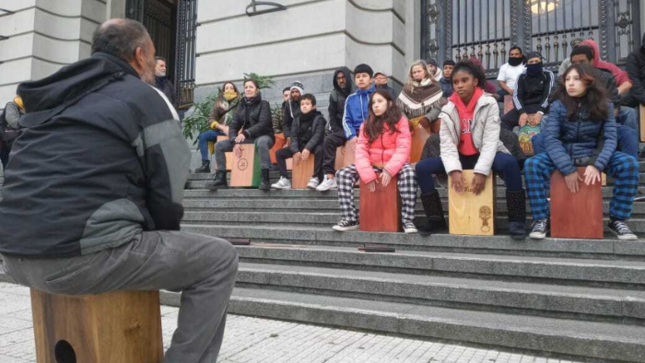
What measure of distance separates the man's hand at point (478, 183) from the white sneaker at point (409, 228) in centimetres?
76

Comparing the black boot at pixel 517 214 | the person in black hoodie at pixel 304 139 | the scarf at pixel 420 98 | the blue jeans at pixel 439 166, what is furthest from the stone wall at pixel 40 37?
the black boot at pixel 517 214

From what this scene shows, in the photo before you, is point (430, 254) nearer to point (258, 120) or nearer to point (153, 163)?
point (153, 163)

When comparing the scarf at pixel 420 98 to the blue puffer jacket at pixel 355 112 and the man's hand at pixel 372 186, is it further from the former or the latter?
the man's hand at pixel 372 186

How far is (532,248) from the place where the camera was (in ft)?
15.2

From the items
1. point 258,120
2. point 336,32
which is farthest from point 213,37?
point 258,120

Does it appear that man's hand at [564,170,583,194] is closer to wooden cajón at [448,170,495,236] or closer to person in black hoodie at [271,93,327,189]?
wooden cajón at [448,170,495,236]

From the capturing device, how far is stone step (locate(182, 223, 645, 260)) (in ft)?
14.4

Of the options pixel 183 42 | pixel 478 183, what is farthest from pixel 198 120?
pixel 478 183

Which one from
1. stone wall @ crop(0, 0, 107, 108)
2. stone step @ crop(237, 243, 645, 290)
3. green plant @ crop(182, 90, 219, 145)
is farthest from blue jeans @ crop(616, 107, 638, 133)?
stone wall @ crop(0, 0, 107, 108)

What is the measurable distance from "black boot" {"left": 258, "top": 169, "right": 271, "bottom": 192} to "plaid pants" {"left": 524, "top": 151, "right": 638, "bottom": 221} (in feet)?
13.5

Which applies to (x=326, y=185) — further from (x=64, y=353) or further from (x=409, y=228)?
(x=64, y=353)

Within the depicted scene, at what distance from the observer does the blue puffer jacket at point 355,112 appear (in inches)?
289

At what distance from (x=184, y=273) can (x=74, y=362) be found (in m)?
0.76

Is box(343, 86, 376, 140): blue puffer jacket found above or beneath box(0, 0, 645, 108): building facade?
beneath
